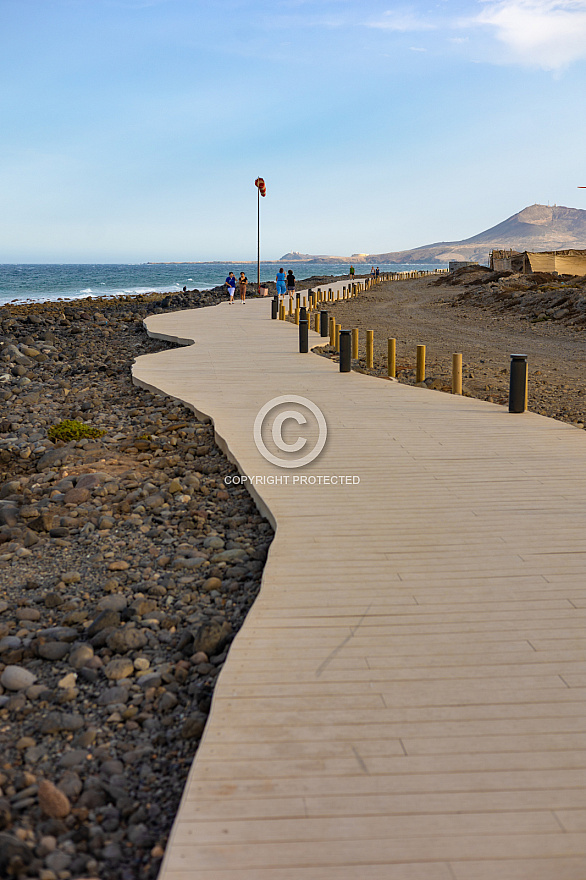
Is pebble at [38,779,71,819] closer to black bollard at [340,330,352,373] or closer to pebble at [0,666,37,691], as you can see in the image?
pebble at [0,666,37,691]

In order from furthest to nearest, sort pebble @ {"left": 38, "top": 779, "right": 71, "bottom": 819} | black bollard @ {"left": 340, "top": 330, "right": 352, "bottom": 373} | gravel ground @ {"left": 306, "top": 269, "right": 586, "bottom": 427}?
gravel ground @ {"left": 306, "top": 269, "right": 586, "bottom": 427} → black bollard @ {"left": 340, "top": 330, "right": 352, "bottom": 373} → pebble @ {"left": 38, "top": 779, "right": 71, "bottom": 819}

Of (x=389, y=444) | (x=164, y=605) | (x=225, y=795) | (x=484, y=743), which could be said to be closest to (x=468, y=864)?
(x=484, y=743)

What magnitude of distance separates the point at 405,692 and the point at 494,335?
24.5 meters

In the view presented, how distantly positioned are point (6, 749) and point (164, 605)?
5.93 feet

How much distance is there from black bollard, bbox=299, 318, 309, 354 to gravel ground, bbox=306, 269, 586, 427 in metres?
1.53

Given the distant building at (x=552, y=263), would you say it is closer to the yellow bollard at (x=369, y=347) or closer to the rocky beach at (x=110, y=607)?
the yellow bollard at (x=369, y=347)

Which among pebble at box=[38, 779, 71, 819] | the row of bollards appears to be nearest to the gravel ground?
the row of bollards

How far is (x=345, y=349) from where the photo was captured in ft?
47.0

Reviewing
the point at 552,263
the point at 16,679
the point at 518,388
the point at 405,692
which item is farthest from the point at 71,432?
the point at 552,263

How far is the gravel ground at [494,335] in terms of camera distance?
1522 cm

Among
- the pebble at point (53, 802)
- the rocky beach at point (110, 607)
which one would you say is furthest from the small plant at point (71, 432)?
the pebble at point (53, 802)

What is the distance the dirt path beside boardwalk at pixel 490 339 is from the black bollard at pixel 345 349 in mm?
1790

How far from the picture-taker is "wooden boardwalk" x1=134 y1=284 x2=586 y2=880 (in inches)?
110

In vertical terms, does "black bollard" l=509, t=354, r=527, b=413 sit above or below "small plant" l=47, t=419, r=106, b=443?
above
